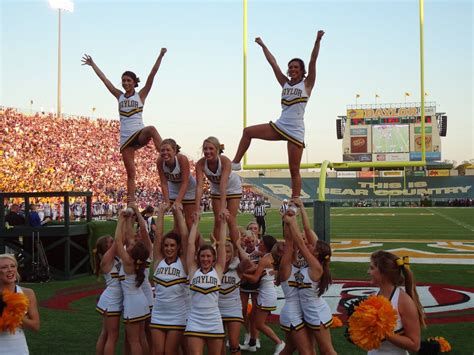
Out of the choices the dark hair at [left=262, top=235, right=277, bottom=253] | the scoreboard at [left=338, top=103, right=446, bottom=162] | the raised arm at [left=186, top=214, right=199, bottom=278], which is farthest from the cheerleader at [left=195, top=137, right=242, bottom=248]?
the scoreboard at [left=338, top=103, right=446, bottom=162]

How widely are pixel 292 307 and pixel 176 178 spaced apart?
139cm

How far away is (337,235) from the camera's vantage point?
19.5 metres

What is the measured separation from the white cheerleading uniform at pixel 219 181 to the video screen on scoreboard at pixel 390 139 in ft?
146

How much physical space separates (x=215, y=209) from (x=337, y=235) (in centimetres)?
1492

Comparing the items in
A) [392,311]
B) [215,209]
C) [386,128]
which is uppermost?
[386,128]

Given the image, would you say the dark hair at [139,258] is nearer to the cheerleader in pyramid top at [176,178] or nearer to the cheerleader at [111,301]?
the cheerleader at [111,301]

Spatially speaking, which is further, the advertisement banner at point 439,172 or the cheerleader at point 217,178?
the advertisement banner at point 439,172

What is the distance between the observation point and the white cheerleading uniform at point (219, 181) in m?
4.86

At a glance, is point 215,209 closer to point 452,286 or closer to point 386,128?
point 452,286

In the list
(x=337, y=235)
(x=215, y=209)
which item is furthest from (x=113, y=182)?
(x=215, y=209)

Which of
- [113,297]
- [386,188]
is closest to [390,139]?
[386,188]

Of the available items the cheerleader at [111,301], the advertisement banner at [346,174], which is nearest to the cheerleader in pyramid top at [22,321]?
the cheerleader at [111,301]

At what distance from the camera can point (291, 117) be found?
500 centimetres

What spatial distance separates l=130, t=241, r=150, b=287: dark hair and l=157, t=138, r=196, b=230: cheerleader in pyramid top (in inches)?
16.3
